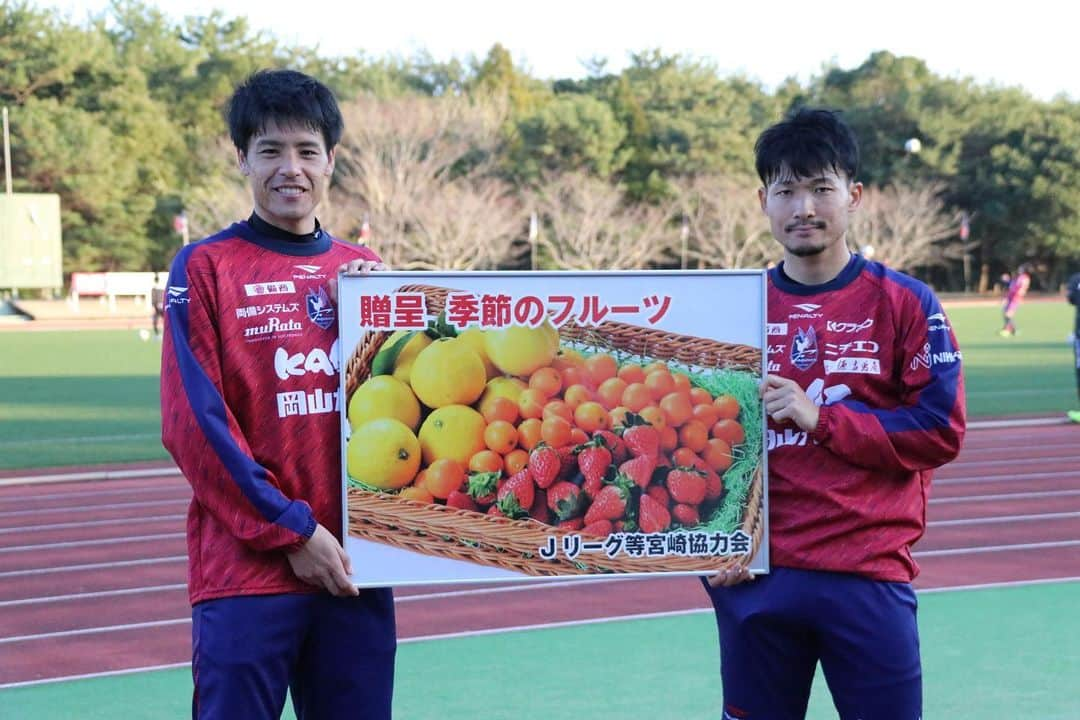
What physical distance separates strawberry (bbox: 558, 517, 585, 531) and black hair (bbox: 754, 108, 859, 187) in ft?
2.81

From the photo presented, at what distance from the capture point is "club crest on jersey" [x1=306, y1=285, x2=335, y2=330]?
2693mm

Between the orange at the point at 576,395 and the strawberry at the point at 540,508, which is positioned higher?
the orange at the point at 576,395

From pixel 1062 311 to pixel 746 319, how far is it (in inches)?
1542

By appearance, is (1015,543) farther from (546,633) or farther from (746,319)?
(746,319)

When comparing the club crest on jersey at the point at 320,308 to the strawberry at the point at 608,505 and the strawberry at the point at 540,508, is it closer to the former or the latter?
the strawberry at the point at 540,508

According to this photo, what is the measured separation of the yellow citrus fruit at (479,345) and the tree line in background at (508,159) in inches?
1573

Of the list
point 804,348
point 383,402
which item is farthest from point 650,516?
point 383,402

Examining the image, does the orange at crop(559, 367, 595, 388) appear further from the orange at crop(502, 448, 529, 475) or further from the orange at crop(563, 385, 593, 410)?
the orange at crop(502, 448, 529, 475)

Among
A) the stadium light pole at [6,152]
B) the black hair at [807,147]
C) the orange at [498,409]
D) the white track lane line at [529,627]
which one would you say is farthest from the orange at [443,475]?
the stadium light pole at [6,152]

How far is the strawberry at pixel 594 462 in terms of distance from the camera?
2.72 m

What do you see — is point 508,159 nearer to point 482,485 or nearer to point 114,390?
point 114,390

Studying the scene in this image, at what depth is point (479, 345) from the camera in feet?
8.87

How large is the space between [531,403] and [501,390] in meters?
0.07

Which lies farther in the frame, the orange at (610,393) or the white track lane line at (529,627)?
the white track lane line at (529,627)
